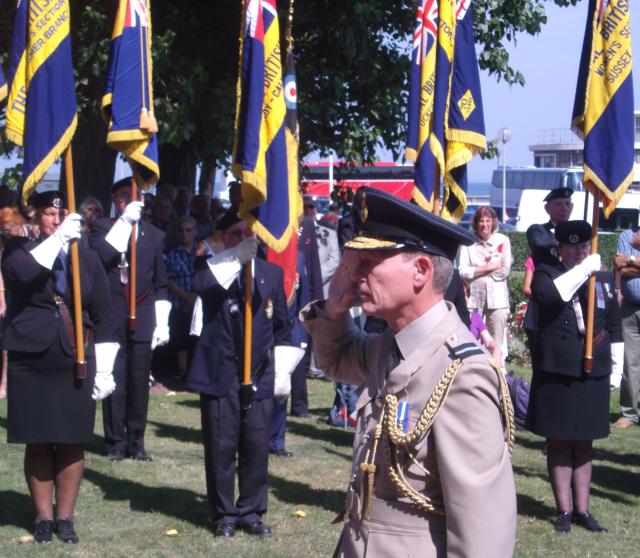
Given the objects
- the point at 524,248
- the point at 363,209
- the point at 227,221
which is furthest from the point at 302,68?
the point at 524,248

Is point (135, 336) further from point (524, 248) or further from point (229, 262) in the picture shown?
point (524, 248)

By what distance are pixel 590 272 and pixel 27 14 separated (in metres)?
4.05

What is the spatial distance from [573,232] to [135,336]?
3.89m

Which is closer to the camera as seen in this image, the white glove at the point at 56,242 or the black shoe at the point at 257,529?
the white glove at the point at 56,242

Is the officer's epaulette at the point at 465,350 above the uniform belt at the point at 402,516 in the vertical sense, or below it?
above

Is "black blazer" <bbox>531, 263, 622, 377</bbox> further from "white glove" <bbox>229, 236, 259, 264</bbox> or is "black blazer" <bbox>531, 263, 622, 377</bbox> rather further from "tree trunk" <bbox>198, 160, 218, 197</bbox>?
"tree trunk" <bbox>198, 160, 218, 197</bbox>

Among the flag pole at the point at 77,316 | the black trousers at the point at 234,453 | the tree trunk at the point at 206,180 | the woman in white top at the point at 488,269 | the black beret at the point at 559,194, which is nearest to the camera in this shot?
the flag pole at the point at 77,316

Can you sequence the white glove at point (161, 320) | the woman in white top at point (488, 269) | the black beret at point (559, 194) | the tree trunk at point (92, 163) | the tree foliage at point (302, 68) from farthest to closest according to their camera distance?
1. the tree trunk at point (92, 163)
2. the tree foliage at point (302, 68)
3. the woman in white top at point (488, 269)
4. the white glove at point (161, 320)
5. the black beret at point (559, 194)

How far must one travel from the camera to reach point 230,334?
22.5ft

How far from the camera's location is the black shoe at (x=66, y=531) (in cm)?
669

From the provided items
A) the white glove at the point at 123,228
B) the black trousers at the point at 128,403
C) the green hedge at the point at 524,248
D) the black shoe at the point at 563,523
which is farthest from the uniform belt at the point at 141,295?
the green hedge at the point at 524,248

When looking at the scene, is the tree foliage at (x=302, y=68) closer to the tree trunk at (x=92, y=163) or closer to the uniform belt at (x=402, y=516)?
the tree trunk at (x=92, y=163)

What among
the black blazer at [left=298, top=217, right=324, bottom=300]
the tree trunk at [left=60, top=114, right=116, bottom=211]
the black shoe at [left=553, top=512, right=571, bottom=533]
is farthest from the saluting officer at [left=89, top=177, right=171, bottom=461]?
the tree trunk at [left=60, top=114, right=116, bottom=211]

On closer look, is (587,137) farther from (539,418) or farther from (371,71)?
(371,71)
